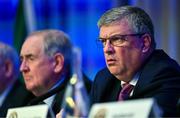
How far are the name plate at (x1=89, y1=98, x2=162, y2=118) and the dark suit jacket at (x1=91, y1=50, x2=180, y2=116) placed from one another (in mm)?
421

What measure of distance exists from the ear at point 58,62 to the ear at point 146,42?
681 mm

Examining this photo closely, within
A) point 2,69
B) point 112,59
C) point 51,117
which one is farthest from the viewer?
point 2,69

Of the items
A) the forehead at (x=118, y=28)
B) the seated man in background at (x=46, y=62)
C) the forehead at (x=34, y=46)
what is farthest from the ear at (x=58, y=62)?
the forehead at (x=118, y=28)

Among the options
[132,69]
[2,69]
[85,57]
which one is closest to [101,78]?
[132,69]

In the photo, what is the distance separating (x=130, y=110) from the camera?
57.7 inches

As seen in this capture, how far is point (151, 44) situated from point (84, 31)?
90.8 inches

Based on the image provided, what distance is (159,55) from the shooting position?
2424mm

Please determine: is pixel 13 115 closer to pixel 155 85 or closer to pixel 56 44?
pixel 155 85

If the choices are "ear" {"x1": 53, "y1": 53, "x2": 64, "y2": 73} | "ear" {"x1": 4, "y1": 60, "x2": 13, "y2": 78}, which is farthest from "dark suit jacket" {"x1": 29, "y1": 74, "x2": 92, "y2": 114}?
"ear" {"x1": 4, "y1": 60, "x2": 13, "y2": 78}

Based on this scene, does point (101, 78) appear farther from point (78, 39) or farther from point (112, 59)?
point (78, 39)

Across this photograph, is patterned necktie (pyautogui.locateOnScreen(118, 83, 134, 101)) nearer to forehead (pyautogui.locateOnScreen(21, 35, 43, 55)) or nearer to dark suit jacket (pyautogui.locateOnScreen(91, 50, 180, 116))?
dark suit jacket (pyautogui.locateOnScreen(91, 50, 180, 116))

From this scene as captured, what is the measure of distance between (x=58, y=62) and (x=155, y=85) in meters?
0.93

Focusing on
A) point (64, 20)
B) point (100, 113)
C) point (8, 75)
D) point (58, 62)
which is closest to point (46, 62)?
point (58, 62)

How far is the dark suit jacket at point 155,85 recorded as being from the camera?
2.11m
